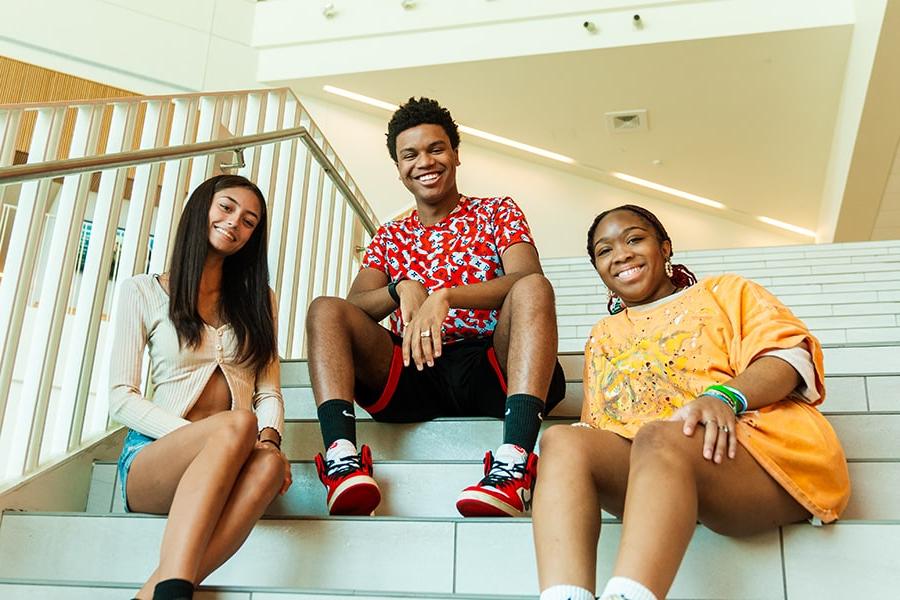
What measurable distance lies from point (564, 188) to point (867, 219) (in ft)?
7.74

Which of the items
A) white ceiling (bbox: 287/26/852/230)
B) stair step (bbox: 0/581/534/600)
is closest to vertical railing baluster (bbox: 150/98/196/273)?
stair step (bbox: 0/581/534/600)

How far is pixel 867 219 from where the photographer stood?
223 inches

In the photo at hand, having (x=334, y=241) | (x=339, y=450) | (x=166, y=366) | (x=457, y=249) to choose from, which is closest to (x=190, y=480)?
(x=339, y=450)

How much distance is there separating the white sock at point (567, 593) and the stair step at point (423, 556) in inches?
8.3

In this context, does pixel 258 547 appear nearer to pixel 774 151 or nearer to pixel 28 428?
pixel 28 428

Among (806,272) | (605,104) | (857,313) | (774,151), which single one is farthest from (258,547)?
(774,151)

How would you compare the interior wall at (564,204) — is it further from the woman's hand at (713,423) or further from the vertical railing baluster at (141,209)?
the woman's hand at (713,423)

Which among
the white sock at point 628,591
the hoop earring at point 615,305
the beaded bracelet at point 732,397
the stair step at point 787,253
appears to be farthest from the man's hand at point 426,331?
the stair step at point 787,253

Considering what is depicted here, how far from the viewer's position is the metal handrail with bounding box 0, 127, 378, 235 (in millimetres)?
1648

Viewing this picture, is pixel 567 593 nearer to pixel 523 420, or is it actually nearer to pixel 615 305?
pixel 523 420

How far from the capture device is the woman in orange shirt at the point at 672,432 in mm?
1098

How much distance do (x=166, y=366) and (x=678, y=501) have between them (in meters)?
1.05

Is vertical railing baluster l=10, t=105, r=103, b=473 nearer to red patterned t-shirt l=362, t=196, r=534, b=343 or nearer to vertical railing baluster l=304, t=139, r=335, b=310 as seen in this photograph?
red patterned t-shirt l=362, t=196, r=534, b=343

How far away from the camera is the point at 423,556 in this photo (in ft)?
4.65
